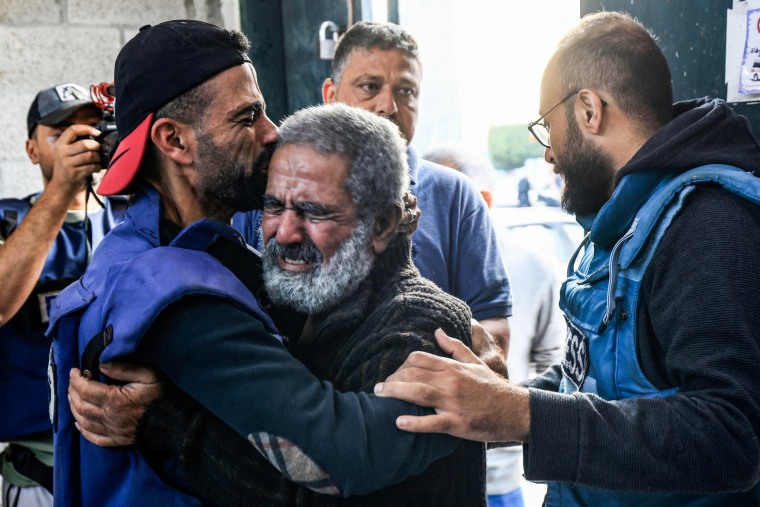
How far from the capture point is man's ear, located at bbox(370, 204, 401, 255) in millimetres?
1522

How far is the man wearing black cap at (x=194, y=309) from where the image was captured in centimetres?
117

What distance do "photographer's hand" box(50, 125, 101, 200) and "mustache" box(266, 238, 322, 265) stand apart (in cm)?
139

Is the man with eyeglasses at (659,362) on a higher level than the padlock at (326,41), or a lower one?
lower

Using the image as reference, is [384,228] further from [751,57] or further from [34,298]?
[34,298]

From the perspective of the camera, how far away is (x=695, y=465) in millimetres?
1322

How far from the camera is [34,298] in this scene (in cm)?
265

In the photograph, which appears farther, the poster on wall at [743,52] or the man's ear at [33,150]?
the man's ear at [33,150]

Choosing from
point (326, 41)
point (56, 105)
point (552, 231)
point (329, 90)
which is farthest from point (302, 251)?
point (552, 231)

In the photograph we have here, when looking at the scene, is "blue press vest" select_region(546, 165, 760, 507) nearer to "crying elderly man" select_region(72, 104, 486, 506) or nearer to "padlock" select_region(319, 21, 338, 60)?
"crying elderly man" select_region(72, 104, 486, 506)

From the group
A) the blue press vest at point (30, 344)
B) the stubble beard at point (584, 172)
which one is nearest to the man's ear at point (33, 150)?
the blue press vest at point (30, 344)

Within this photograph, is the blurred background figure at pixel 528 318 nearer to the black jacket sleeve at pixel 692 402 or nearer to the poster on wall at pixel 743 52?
the poster on wall at pixel 743 52

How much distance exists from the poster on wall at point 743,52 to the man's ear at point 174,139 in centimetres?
160

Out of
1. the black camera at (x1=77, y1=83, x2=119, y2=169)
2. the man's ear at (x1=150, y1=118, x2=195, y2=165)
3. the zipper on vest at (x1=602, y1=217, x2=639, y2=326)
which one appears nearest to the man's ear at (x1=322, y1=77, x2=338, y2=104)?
the black camera at (x1=77, y1=83, x2=119, y2=169)

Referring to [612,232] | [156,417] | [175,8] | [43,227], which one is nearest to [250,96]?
[156,417]
